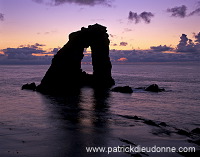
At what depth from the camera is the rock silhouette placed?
59.6m

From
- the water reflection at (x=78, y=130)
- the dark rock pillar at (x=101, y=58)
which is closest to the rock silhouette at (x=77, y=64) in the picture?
the dark rock pillar at (x=101, y=58)

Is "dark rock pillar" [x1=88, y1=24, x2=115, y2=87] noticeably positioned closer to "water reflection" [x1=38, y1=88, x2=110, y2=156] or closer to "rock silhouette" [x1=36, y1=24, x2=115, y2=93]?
"rock silhouette" [x1=36, y1=24, x2=115, y2=93]

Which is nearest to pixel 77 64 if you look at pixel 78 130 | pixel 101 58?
pixel 101 58

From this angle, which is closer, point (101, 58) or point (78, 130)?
point (78, 130)

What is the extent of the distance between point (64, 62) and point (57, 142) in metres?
45.7

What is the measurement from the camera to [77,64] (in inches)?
2660

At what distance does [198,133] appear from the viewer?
21922mm

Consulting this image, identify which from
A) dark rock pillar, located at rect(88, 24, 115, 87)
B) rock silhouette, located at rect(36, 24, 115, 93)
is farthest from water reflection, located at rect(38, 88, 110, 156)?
dark rock pillar, located at rect(88, 24, 115, 87)

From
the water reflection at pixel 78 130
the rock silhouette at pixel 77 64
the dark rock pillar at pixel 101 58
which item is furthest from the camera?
the dark rock pillar at pixel 101 58

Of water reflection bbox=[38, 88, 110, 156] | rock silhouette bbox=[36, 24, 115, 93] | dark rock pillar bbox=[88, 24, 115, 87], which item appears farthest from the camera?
dark rock pillar bbox=[88, 24, 115, 87]

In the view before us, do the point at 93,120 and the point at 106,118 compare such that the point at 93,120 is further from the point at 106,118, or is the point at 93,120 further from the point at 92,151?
the point at 92,151

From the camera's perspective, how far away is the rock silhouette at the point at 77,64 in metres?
59.6

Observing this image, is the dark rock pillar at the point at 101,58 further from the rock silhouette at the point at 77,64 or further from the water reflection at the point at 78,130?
the water reflection at the point at 78,130

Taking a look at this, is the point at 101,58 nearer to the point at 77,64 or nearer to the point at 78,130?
the point at 77,64
